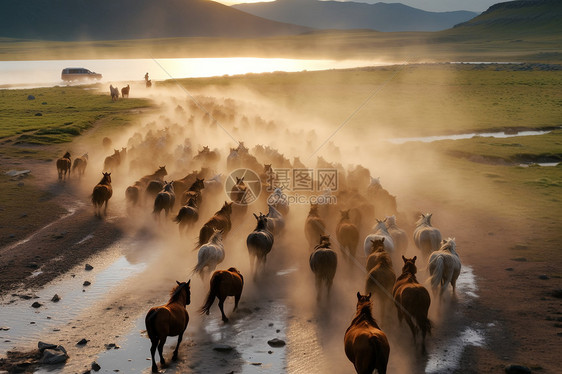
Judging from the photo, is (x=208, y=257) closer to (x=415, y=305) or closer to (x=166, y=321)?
(x=166, y=321)

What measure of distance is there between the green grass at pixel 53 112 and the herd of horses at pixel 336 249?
40.4 ft

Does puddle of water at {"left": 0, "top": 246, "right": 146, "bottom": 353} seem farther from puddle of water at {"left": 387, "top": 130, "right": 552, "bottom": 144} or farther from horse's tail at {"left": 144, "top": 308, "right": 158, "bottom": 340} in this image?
puddle of water at {"left": 387, "top": 130, "right": 552, "bottom": 144}

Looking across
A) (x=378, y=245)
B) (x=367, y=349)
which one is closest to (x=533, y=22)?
(x=378, y=245)

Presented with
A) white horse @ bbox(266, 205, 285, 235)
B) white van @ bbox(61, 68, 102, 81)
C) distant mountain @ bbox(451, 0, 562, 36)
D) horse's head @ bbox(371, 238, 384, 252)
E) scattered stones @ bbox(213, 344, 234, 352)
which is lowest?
scattered stones @ bbox(213, 344, 234, 352)

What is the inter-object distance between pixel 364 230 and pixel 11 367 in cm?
1103

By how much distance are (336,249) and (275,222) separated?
211 centimetres

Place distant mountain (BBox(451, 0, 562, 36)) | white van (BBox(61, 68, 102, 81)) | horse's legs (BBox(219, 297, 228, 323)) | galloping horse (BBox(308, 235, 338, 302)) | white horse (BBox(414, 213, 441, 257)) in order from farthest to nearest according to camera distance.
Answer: distant mountain (BBox(451, 0, 562, 36)) → white van (BBox(61, 68, 102, 81)) → white horse (BBox(414, 213, 441, 257)) → galloping horse (BBox(308, 235, 338, 302)) → horse's legs (BBox(219, 297, 228, 323))

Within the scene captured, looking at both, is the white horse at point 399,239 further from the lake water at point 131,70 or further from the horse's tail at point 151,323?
the lake water at point 131,70

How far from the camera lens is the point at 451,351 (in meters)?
10.4

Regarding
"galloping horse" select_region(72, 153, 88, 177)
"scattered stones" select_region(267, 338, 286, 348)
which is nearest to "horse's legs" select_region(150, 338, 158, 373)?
"scattered stones" select_region(267, 338, 286, 348)

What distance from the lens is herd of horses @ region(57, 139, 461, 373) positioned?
31.1 feet

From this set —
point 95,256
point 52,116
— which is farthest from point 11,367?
point 52,116

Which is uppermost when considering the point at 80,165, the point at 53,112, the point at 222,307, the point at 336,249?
the point at 53,112

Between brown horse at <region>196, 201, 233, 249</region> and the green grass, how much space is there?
69.0ft
